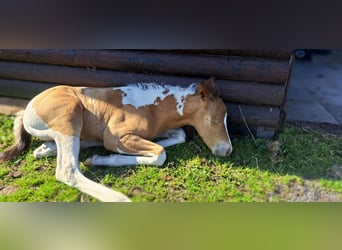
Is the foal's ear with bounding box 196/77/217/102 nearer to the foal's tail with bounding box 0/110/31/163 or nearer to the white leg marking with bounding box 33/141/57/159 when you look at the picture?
the white leg marking with bounding box 33/141/57/159

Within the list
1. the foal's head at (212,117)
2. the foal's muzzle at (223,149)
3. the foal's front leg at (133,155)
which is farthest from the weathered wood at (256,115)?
the foal's front leg at (133,155)

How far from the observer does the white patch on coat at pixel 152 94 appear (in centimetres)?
339

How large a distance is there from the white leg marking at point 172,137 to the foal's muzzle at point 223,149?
1.20 ft

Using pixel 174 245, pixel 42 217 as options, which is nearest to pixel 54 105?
pixel 42 217

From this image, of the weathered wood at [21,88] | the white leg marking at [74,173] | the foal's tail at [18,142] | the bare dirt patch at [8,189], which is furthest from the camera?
the weathered wood at [21,88]

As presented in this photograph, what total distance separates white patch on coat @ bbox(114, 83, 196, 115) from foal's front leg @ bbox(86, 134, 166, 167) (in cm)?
37

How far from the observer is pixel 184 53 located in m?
3.54

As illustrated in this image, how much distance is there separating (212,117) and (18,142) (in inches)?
74.6

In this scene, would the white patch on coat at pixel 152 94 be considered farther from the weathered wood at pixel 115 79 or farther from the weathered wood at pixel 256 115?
the weathered wood at pixel 256 115

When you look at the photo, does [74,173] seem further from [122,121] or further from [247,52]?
[247,52]

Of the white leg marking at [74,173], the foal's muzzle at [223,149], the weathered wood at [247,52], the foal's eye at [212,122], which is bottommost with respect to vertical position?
the white leg marking at [74,173]

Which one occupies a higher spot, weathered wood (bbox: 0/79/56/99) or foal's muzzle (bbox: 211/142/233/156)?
weathered wood (bbox: 0/79/56/99)

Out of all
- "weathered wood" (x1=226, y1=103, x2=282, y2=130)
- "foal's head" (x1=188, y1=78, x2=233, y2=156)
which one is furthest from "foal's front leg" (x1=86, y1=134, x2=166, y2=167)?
"weathered wood" (x1=226, y1=103, x2=282, y2=130)

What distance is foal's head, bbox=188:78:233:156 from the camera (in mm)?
3279
